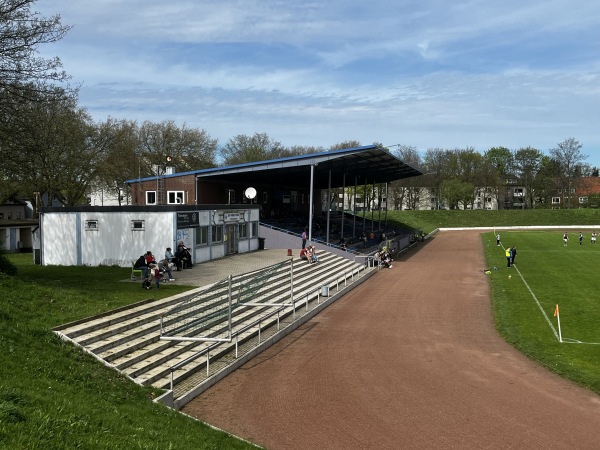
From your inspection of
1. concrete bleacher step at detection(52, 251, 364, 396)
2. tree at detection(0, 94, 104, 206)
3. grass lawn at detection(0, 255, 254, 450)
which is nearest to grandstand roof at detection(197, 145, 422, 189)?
tree at detection(0, 94, 104, 206)

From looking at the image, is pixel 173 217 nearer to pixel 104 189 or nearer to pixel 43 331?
pixel 43 331

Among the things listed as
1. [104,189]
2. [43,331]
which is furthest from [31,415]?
[104,189]

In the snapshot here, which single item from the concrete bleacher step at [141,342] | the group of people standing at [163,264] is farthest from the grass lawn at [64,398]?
the group of people standing at [163,264]

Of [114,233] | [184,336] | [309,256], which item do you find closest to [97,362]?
[184,336]

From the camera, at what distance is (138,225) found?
26.1 m

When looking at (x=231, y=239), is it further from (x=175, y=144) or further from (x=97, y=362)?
(x=175, y=144)

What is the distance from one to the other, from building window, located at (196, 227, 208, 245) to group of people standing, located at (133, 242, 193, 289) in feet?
5.41

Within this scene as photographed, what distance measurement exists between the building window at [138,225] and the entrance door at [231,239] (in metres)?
7.10

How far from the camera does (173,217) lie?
25.7 metres

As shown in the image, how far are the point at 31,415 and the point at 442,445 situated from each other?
6.60 meters

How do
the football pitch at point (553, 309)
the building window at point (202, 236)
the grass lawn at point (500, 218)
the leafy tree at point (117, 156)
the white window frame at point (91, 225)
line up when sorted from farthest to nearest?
the grass lawn at point (500, 218) < the leafy tree at point (117, 156) < the building window at point (202, 236) < the white window frame at point (91, 225) < the football pitch at point (553, 309)

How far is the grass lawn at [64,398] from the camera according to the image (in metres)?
6.28

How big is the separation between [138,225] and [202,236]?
4.04 meters

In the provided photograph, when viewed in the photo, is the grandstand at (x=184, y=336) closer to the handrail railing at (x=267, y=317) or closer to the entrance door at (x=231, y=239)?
the handrail railing at (x=267, y=317)
